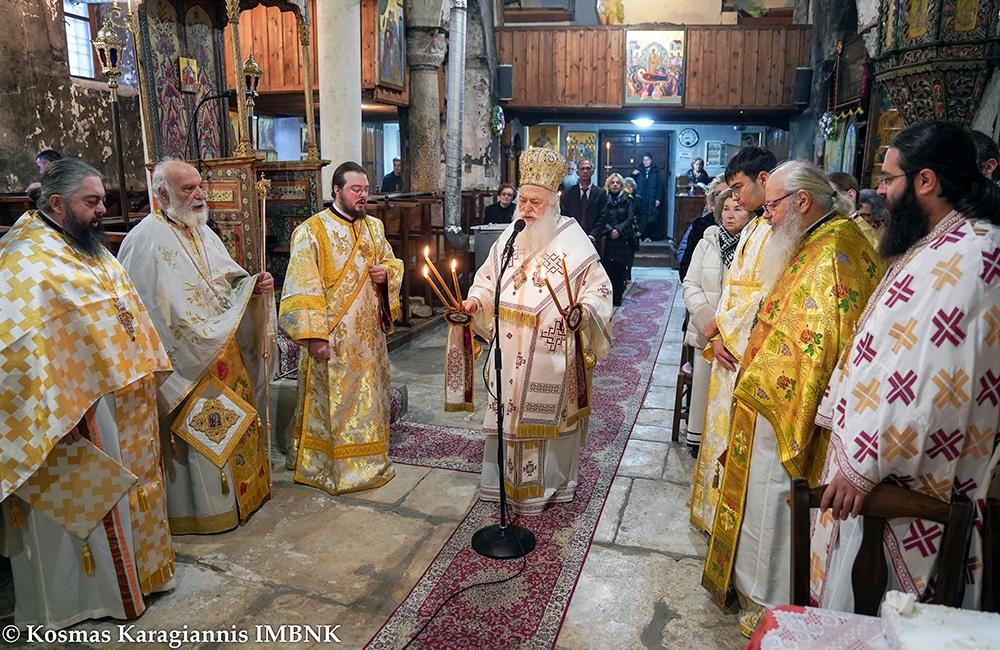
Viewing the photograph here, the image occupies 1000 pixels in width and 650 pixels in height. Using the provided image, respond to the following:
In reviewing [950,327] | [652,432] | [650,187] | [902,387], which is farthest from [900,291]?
[650,187]

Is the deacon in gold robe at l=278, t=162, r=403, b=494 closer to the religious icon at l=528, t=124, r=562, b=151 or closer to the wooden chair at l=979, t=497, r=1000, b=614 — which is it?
the wooden chair at l=979, t=497, r=1000, b=614

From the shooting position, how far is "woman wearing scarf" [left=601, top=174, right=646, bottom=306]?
29.5ft

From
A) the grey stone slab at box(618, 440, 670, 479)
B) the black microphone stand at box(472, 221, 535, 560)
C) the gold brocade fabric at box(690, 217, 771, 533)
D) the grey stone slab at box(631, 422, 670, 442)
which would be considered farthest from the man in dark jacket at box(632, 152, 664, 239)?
the black microphone stand at box(472, 221, 535, 560)

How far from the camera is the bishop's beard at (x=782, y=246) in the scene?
8.61 ft

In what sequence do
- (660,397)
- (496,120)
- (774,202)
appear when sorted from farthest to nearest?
(496,120)
(660,397)
(774,202)

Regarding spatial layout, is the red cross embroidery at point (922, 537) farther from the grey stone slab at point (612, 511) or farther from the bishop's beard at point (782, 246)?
the grey stone slab at point (612, 511)

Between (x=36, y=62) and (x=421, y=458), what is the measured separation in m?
6.89

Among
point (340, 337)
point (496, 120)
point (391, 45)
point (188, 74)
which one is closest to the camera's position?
point (340, 337)

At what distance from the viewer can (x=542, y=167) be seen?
11.7 feet

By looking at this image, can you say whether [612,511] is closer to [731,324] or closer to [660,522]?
[660,522]

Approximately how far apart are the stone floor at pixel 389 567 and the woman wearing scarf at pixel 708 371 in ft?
0.76

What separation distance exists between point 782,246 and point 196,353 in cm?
265

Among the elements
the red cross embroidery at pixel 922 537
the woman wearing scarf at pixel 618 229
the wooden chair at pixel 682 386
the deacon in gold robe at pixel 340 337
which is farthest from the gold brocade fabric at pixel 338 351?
the woman wearing scarf at pixel 618 229

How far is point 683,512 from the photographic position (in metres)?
3.76
